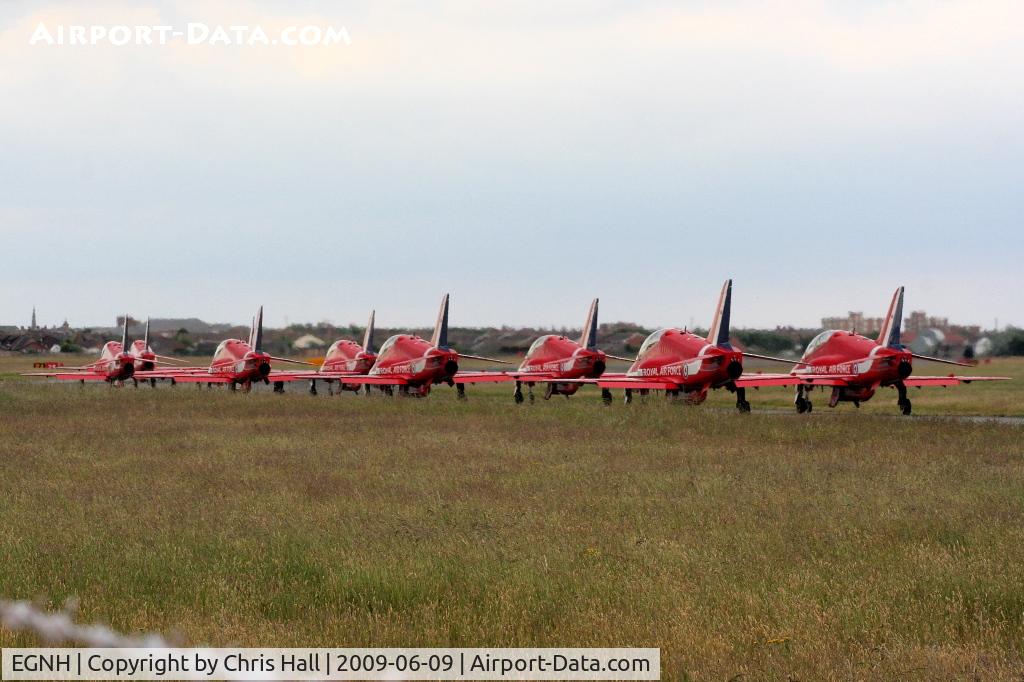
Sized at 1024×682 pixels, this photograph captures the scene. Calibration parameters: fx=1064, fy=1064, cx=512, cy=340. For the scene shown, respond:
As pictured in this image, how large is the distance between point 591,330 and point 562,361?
5.40 ft

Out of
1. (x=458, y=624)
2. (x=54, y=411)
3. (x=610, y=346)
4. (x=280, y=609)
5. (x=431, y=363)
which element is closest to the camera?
(x=458, y=624)

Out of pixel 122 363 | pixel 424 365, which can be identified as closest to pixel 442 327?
pixel 424 365

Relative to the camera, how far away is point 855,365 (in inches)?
1159

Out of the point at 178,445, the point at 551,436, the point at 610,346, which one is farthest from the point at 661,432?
the point at 610,346

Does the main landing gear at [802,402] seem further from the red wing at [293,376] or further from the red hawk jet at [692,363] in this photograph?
the red wing at [293,376]

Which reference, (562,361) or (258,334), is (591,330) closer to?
(562,361)

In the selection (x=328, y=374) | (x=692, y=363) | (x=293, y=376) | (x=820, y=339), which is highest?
(x=820, y=339)

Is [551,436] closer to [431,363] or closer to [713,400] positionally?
[431,363]

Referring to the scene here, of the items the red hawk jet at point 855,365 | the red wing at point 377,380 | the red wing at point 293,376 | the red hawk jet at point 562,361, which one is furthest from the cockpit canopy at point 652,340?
the red wing at point 293,376

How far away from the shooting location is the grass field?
23.9ft

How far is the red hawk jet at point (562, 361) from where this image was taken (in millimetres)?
36688

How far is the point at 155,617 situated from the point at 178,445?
13.3m

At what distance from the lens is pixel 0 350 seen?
122 m

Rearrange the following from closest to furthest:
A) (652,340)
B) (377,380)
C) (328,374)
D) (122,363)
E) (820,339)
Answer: (820,339) → (652,340) → (377,380) → (328,374) → (122,363)
